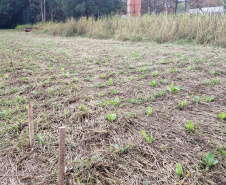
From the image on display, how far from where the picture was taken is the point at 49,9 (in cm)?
1906

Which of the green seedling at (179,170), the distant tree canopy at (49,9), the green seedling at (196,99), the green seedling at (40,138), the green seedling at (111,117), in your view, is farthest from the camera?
the distant tree canopy at (49,9)

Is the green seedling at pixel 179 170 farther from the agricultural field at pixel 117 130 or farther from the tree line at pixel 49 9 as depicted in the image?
the tree line at pixel 49 9

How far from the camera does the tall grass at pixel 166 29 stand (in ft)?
20.2

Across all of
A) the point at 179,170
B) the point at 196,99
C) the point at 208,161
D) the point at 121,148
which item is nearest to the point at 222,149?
the point at 208,161

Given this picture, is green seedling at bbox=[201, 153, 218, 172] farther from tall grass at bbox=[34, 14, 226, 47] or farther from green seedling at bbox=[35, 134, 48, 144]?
tall grass at bbox=[34, 14, 226, 47]

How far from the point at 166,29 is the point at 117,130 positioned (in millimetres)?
6299

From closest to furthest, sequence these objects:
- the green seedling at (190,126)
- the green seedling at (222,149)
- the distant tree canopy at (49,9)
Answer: the green seedling at (222,149)
the green seedling at (190,126)
the distant tree canopy at (49,9)

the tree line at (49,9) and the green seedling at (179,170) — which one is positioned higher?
the tree line at (49,9)

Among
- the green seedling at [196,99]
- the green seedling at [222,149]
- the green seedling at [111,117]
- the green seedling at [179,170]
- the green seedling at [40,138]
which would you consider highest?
the green seedling at [196,99]

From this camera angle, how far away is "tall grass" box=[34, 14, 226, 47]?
6.15m

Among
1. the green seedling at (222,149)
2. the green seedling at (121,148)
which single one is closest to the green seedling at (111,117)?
the green seedling at (121,148)

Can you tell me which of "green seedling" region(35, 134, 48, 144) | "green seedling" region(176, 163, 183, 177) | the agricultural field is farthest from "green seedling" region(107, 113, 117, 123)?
"green seedling" region(176, 163, 183, 177)

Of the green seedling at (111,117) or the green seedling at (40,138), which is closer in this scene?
the green seedling at (40,138)

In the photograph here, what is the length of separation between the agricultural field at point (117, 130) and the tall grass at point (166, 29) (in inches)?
153
